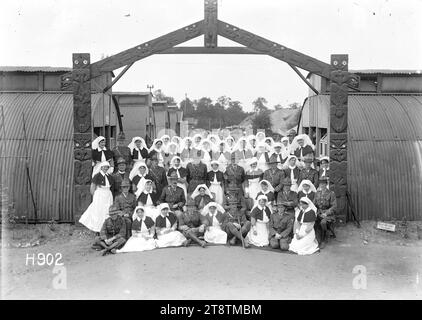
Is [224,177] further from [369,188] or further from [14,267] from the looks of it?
[14,267]

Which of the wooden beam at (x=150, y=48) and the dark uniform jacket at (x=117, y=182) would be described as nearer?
the wooden beam at (x=150, y=48)

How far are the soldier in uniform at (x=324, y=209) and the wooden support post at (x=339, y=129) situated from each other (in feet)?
0.70

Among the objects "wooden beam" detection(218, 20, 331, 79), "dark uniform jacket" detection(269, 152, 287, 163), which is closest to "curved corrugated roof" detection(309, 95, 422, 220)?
"dark uniform jacket" detection(269, 152, 287, 163)

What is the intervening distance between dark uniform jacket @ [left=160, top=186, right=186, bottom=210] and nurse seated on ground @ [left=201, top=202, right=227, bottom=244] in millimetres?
633

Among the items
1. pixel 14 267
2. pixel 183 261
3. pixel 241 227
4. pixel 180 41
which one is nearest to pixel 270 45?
pixel 180 41

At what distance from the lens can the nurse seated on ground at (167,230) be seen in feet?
28.9

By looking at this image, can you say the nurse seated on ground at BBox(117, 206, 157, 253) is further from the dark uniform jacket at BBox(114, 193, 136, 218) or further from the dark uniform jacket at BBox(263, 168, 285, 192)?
the dark uniform jacket at BBox(263, 168, 285, 192)

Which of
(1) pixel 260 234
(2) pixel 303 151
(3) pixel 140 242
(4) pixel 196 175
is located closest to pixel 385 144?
(2) pixel 303 151

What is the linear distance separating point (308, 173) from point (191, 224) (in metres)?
2.70

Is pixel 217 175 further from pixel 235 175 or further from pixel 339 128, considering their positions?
pixel 339 128

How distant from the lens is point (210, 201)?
9.61 metres

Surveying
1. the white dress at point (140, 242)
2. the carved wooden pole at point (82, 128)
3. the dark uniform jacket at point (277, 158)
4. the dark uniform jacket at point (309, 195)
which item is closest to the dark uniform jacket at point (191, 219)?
the white dress at point (140, 242)

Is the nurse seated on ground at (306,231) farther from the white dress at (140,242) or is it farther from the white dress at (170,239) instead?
the white dress at (140,242)
